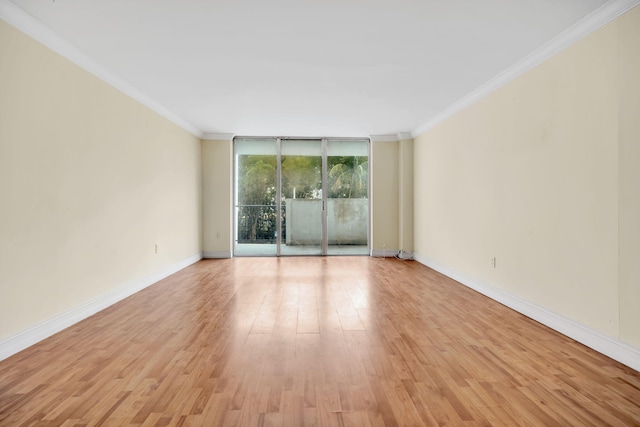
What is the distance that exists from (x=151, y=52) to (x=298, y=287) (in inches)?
123

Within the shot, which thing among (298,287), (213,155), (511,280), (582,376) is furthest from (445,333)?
(213,155)

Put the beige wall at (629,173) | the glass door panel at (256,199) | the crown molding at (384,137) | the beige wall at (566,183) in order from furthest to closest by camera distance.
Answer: the glass door panel at (256,199), the crown molding at (384,137), the beige wall at (566,183), the beige wall at (629,173)

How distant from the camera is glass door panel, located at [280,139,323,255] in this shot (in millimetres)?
7953

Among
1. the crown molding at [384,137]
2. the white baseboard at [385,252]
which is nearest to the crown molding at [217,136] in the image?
the crown molding at [384,137]

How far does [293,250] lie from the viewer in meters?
8.02

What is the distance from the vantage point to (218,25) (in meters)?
2.98

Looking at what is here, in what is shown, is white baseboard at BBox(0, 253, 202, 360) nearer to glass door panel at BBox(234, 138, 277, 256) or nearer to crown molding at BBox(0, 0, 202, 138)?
crown molding at BBox(0, 0, 202, 138)

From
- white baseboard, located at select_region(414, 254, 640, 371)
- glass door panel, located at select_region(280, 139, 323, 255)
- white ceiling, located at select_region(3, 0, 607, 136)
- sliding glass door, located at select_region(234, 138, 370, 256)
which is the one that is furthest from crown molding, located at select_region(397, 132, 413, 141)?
white baseboard, located at select_region(414, 254, 640, 371)

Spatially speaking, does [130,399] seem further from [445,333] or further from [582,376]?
[582,376]

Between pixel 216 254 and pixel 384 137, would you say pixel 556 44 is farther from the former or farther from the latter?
pixel 216 254

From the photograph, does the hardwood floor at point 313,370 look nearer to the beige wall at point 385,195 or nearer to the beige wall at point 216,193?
the beige wall at point 216,193

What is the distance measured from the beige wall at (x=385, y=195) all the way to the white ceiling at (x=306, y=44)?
253 centimetres

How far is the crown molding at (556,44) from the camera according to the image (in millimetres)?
2623

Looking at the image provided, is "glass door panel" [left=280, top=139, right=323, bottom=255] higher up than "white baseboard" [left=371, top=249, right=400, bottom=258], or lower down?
higher up
